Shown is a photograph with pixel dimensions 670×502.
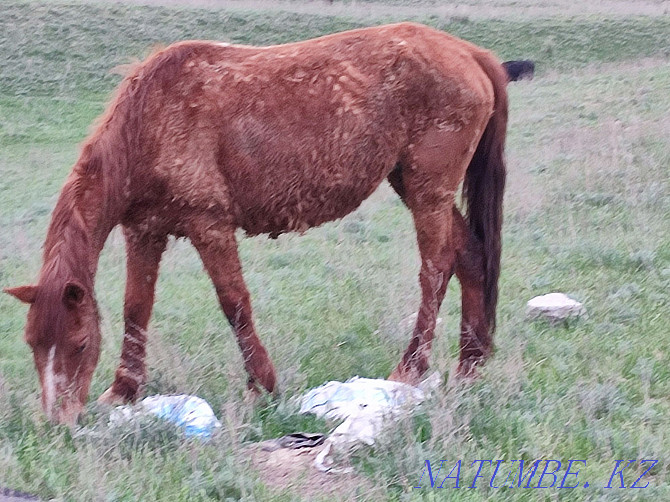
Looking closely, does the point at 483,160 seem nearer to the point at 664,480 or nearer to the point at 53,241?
the point at 664,480

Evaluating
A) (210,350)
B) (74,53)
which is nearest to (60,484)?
(210,350)

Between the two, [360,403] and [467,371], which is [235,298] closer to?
[360,403]

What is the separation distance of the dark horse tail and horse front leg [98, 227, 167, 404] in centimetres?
213

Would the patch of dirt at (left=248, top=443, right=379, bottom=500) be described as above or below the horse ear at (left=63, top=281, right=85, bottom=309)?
below

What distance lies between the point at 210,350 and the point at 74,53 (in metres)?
20.1

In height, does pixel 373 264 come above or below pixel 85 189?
below

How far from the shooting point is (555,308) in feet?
16.8

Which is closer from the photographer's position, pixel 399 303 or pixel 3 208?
pixel 399 303

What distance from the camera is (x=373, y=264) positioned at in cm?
693

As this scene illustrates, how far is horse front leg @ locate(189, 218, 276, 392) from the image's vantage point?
4176 millimetres

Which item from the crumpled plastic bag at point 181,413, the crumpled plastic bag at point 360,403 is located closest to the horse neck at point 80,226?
the crumpled plastic bag at point 181,413

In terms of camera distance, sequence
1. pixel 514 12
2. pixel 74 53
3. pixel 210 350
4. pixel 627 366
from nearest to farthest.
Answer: pixel 627 366, pixel 210 350, pixel 74 53, pixel 514 12

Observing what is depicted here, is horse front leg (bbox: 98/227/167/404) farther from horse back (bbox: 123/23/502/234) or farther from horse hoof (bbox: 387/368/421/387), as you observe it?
horse hoof (bbox: 387/368/421/387)

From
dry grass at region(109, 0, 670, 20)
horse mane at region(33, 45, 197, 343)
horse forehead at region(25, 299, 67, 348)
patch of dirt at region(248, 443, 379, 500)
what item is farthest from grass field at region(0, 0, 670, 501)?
dry grass at region(109, 0, 670, 20)
